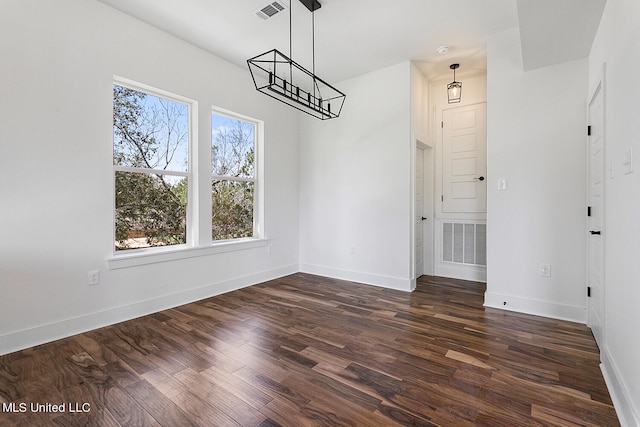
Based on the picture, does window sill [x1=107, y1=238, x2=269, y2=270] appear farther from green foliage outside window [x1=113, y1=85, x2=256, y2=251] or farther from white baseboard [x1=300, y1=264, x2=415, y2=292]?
white baseboard [x1=300, y1=264, x2=415, y2=292]

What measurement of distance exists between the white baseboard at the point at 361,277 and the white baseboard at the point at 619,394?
6.82ft

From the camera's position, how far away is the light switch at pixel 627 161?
1517 mm

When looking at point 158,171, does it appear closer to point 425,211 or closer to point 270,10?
point 270,10

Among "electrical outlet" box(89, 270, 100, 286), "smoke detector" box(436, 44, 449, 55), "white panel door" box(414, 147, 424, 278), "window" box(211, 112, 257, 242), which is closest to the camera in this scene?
"electrical outlet" box(89, 270, 100, 286)

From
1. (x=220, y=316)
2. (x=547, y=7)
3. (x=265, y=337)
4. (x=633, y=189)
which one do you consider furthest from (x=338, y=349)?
(x=547, y=7)

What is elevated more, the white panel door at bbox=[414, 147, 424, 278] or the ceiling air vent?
the ceiling air vent

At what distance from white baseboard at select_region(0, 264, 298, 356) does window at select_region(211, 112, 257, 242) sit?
638 mm

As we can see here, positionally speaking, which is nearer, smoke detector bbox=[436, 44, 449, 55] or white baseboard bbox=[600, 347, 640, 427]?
white baseboard bbox=[600, 347, 640, 427]

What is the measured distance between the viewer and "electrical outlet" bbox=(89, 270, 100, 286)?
2.73 meters

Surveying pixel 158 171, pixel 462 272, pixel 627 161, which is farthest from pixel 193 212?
pixel 462 272

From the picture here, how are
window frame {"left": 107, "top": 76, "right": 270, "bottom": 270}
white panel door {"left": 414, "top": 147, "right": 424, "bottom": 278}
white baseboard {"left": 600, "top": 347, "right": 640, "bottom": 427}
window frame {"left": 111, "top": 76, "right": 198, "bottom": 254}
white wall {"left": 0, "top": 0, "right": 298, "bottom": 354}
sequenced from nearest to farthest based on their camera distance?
white baseboard {"left": 600, "top": 347, "right": 640, "bottom": 427}
white wall {"left": 0, "top": 0, "right": 298, "bottom": 354}
window frame {"left": 107, "top": 76, "right": 270, "bottom": 270}
window frame {"left": 111, "top": 76, "right": 198, "bottom": 254}
white panel door {"left": 414, "top": 147, "right": 424, "bottom": 278}

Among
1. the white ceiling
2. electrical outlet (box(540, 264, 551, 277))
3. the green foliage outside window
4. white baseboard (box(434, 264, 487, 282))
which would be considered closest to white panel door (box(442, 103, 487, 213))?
the white ceiling

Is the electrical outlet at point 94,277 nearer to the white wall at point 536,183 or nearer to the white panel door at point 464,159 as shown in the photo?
the white wall at point 536,183

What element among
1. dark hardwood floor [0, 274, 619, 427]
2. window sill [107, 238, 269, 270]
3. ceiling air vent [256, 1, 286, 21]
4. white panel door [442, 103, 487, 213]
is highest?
ceiling air vent [256, 1, 286, 21]
